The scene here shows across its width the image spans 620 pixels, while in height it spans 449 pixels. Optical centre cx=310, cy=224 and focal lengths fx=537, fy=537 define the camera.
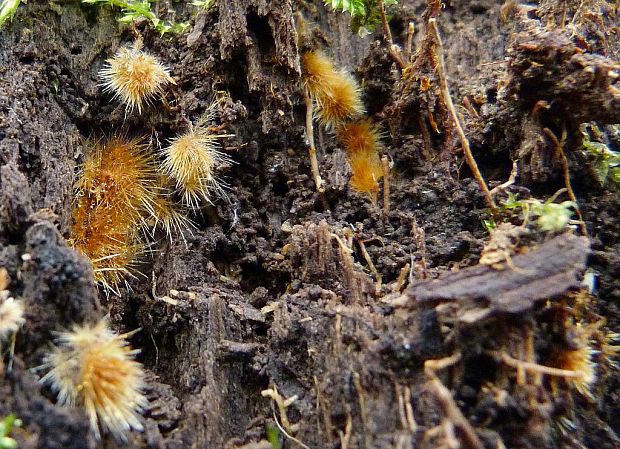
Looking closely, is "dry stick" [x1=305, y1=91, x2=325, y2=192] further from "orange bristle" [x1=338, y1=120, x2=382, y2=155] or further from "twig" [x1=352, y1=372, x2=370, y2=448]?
"twig" [x1=352, y1=372, x2=370, y2=448]

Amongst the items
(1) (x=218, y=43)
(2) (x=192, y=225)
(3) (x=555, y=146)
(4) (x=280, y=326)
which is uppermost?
(1) (x=218, y=43)

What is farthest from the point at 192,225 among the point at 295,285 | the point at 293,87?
the point at 293,87

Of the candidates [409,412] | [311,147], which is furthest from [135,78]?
[409,412]

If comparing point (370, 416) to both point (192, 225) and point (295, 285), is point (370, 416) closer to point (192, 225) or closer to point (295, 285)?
point (295, 285)

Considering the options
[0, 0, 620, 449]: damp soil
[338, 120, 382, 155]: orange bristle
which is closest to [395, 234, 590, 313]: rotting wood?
[0, 0, 620, 449]: damp soil

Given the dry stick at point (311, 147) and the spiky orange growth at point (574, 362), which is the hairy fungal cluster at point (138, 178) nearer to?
the dry stick at point (311, 147)

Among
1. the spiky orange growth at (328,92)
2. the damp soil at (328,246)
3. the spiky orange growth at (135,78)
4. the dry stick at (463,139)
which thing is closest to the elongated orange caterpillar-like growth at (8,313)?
the damp soil at (328,246)
